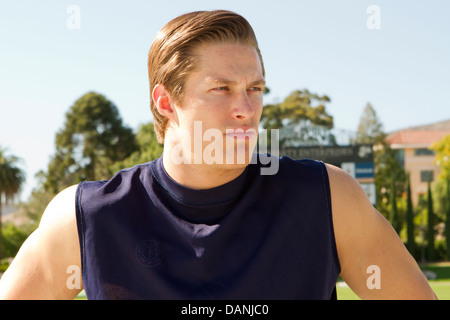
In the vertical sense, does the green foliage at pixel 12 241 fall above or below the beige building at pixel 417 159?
below

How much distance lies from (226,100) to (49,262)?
0.72 metres

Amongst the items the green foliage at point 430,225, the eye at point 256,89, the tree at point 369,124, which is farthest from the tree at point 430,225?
the eye at point 256,89

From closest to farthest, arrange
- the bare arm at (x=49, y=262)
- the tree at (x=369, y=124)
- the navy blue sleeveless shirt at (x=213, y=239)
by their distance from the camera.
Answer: the navy blue sleeveless shirt at (x=213, y=239)
the bare arm at (x=49, y=262)
the tree at (x=369, y=124)

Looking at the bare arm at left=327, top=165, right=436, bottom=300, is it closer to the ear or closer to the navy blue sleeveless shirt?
the navy blue sleeveless shirt

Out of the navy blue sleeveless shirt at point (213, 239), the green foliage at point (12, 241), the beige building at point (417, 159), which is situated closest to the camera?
the navy blue sleeveless shirt at point (213, 239)

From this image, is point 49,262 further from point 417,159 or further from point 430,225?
point 417,159

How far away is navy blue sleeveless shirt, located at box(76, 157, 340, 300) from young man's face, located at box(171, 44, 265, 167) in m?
0.15

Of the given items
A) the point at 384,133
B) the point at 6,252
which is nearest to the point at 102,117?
the point at 6,252

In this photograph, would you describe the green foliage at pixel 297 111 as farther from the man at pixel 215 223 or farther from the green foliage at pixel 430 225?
the man at pixel 215 223

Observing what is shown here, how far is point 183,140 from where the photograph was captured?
1.85 m

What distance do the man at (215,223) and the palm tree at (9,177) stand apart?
41330mm

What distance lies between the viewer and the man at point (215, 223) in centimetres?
171

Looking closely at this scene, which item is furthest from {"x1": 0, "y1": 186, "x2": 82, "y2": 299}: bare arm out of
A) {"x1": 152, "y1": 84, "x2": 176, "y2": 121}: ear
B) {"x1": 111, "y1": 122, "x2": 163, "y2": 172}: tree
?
{"x1": 111, "y1": 122, "x2": 163, "y2": 172}: tree
